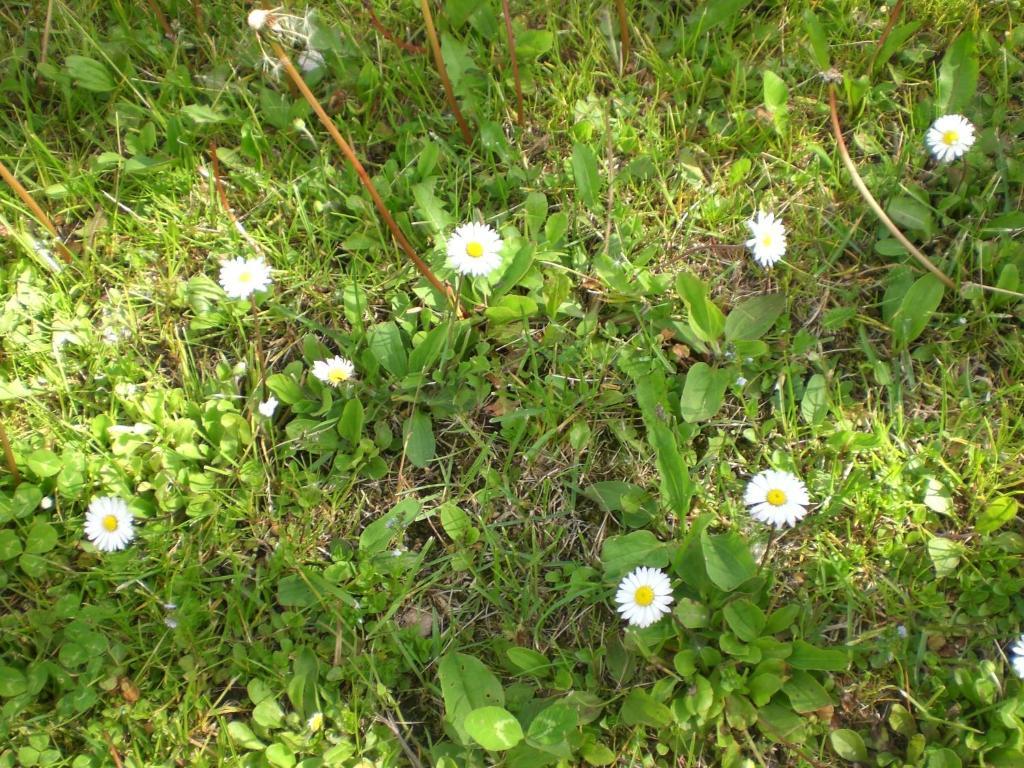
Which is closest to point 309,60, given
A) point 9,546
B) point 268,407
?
point 268,407

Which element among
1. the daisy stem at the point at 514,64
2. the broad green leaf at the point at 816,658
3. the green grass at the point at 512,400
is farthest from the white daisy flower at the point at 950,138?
the broad green leaf at the point at 816,658

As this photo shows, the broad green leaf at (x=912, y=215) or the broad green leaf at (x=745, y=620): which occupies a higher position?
the broad green leaf at (x=912, y=215)

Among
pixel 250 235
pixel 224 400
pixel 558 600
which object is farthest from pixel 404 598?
pixel 250 235

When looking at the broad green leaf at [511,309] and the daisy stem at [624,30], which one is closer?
the broad green leaf at [511,309]

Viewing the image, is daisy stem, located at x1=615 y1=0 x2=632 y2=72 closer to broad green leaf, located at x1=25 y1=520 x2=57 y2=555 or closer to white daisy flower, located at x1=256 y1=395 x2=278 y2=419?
white daisy flower, located at x1=256 y1=395 x2=278 y2=419

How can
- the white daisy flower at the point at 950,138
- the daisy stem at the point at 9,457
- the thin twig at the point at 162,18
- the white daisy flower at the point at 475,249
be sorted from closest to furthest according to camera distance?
the daisy stem at the point at 9,457, the white daisy flower at the point at 475,249, the white daisy flower at the point at 950,138, the thin twig at the point at 162,18

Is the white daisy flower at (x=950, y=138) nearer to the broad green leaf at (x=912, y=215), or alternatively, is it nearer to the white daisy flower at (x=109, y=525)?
the broad green leaf at (x=912, y=215)

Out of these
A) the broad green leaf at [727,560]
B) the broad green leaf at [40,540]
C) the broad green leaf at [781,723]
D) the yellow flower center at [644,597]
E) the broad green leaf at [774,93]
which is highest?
the broad green leaf at [774,93]
